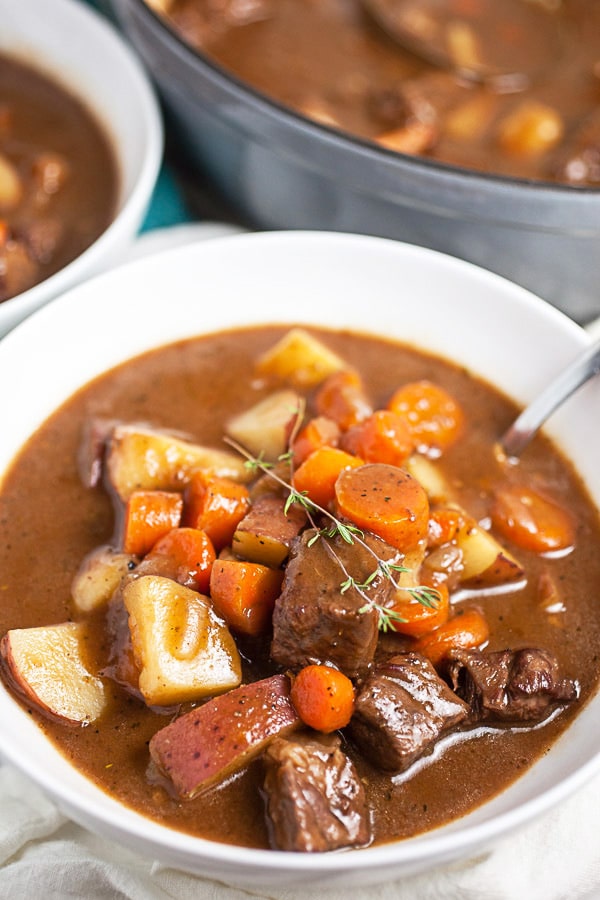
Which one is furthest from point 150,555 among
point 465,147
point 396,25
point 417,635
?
point 396,25

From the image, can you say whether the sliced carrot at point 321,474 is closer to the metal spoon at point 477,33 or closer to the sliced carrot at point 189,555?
the sliced carrot at point 189,555

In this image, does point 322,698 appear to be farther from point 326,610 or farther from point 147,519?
point 147,519

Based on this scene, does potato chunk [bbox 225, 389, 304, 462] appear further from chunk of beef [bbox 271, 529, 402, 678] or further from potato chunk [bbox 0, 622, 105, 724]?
potato chunk [bbox 0, 622, 105, 724]

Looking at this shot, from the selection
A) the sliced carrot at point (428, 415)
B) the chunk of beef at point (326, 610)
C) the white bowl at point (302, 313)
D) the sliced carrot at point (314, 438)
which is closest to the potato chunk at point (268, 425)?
the sliced carrot at point (314, 438)

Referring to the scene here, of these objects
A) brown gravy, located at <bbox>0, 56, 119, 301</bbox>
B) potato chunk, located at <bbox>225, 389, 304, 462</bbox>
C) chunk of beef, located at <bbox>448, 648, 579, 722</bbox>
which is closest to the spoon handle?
potato chunk, located at <bbox>225, 389, 304, 462</bbox>

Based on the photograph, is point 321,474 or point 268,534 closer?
point 268,534

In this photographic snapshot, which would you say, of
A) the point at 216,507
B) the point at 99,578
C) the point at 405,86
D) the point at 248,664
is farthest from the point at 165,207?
the point at 248,664
